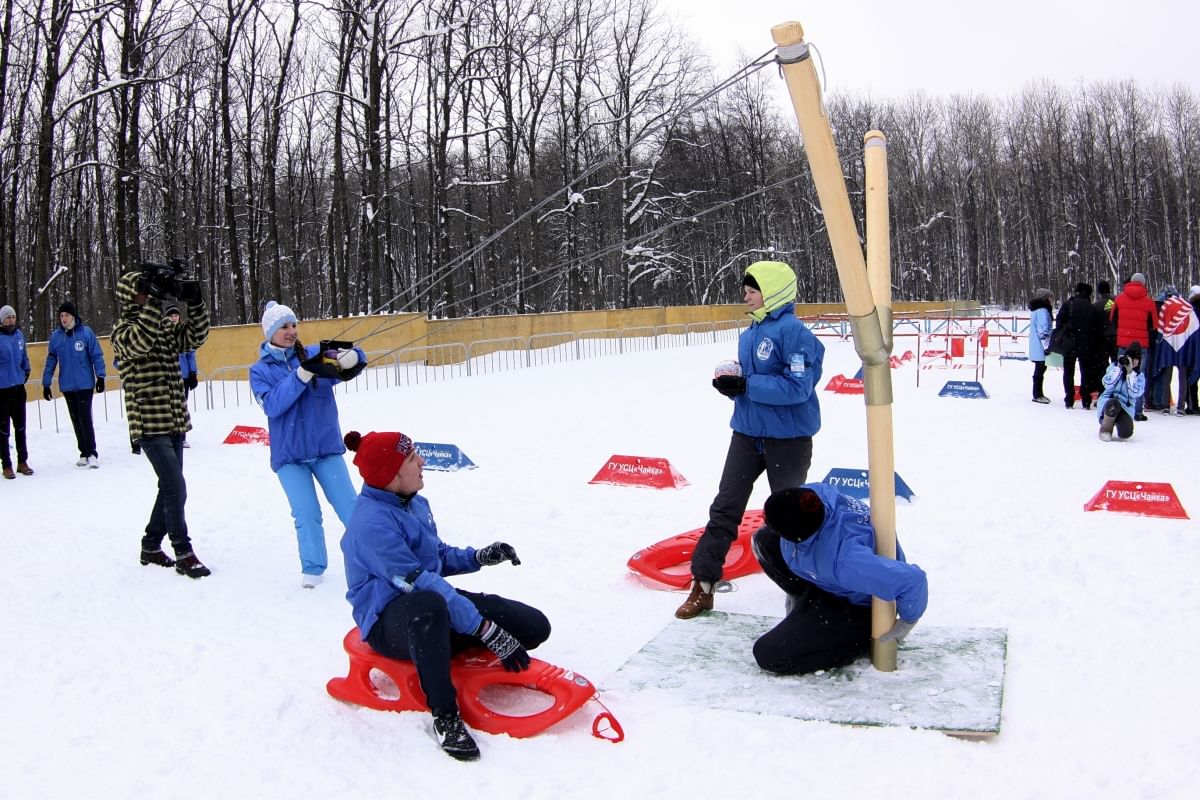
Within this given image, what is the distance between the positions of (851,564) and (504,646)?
4.95 ft

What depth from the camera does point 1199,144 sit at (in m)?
55.7

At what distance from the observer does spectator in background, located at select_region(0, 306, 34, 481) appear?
10.2 m

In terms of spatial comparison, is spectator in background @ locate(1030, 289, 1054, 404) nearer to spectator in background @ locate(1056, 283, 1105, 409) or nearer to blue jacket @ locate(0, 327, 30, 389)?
spectator in background @ locate(1056, 283, 1105, 409)

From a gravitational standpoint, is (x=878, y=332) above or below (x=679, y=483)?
above

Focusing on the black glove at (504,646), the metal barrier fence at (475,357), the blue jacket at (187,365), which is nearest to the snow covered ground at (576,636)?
the black glove at (504,646)

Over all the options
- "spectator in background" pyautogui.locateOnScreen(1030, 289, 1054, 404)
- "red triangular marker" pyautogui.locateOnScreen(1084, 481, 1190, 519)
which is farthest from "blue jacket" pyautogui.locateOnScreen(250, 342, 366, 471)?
"spectator in background" pyautogui.locateOnScreen(1030, 289, 1054, 404)

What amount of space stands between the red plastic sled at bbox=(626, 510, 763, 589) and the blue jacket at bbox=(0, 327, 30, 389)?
26.0 feet

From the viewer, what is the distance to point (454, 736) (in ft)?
11.8

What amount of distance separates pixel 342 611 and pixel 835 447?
269 inches

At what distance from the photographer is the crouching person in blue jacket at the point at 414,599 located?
12.1 ft

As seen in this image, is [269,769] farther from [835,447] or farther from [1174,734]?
[835,447]

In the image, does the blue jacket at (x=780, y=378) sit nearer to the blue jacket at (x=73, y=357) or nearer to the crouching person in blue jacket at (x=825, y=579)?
the crouching person in blue jacket at (x=825, y=579)

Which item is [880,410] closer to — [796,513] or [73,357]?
[796,513]

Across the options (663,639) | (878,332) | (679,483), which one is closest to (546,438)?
(679,483)
